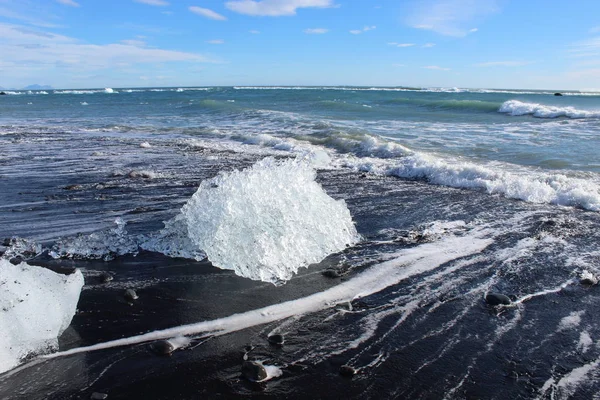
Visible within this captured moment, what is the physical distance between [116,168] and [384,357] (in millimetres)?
9123

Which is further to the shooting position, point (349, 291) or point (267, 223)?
point (267, 223)

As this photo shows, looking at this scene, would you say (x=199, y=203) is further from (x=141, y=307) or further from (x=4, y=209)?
(x=4, y=209)

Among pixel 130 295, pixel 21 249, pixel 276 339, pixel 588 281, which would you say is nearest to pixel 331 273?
pixel 276 339

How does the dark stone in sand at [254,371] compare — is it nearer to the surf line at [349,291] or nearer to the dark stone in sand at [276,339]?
the dark stone in sand at [276,339]

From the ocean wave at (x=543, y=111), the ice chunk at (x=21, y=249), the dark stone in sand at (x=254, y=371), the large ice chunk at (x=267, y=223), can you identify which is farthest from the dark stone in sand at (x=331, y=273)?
the ocean wave at (x=543, y=111)

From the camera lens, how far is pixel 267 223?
5109 millimetres

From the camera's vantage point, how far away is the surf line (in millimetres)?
3618

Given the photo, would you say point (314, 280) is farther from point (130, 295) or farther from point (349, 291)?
point (130, 295)

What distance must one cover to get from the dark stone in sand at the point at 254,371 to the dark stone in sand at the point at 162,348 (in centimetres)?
67

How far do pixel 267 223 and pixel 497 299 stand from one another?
106 inches

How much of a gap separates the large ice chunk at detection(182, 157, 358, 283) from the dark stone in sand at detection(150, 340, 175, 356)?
4.45 feet

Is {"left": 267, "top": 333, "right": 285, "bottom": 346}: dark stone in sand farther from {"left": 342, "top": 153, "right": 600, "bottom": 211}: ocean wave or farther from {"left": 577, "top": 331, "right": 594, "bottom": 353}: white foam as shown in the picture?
{"left": 342, "top": 153, "right": 600, "bottom": 211}: ocean wave

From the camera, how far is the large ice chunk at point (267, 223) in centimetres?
477

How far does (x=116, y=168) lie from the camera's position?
10.4 meters
